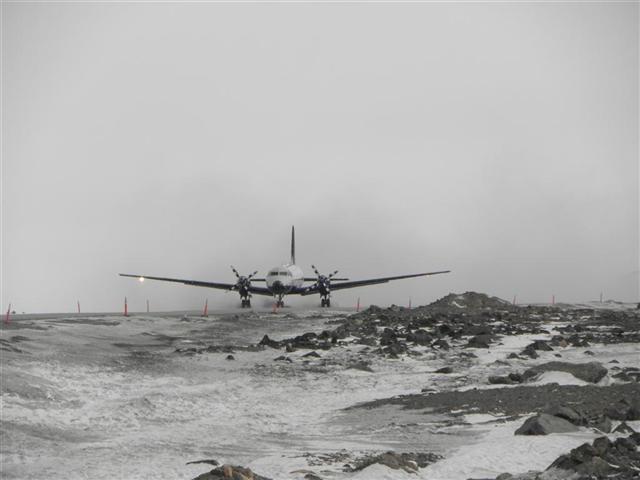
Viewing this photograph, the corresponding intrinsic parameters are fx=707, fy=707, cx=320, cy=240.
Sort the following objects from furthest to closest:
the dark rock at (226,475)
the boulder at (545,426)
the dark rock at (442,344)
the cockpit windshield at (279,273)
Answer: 1. the cockpit windshield at (279,273)
2. the dark rock at (442,344)
3. the boulder at (545,426)
4. the dark rock at (226,475)

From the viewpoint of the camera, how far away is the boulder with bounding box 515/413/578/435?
48.2 ft

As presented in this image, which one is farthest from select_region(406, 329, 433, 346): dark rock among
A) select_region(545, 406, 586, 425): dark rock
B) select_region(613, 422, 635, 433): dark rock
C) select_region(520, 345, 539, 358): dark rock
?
select_region(613, 422, 635, 433): dark rock

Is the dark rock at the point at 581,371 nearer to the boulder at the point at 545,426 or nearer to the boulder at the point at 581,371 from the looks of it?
the boulder at the point at 581,371

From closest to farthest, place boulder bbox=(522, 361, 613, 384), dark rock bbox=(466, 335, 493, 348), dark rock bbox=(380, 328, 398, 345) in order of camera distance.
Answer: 1. boulder bbox=(522, 361, 613, 384)
2. dark rock bbox=(466, 335, 493, 348)
3. dark rock bbox=(380, 328, 398, 345)

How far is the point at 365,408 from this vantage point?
20.2 m

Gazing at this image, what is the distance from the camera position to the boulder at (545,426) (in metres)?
14.7

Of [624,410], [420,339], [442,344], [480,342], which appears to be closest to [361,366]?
[442,344]

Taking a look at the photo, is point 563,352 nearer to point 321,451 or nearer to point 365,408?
point 365,408

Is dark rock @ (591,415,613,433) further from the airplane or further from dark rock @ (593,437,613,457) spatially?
the airplane

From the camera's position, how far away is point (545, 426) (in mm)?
14820

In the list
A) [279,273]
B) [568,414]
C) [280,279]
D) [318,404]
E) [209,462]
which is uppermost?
[279,273]

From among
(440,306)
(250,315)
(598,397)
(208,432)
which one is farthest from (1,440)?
(440,306)

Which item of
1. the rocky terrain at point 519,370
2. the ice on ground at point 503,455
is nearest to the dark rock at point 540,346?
the rocky terrain at point 519,370

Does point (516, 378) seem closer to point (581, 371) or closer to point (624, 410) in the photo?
point (581, 371)
